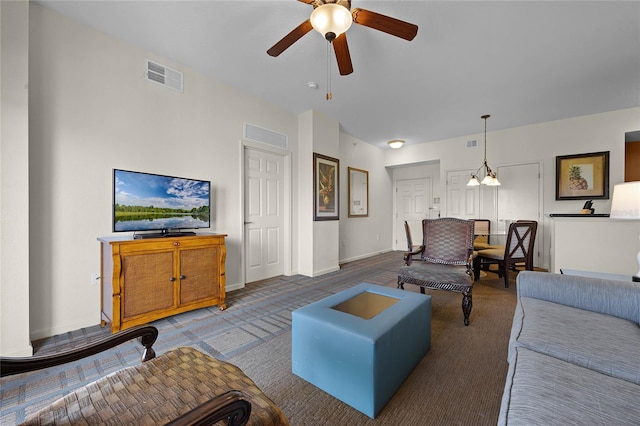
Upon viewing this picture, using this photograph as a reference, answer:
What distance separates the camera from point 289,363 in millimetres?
1823

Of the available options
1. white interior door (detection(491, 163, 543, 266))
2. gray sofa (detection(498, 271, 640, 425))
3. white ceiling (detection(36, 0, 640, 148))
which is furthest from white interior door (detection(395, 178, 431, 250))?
gray sofa (detection(498, 271, 640, 425))

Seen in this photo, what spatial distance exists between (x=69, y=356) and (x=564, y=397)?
1.75 m

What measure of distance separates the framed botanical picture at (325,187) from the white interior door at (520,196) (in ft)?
11.5

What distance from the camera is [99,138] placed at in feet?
8.04

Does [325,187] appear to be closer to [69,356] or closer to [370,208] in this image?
[370,208]

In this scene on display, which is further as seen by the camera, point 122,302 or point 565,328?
point 122,302

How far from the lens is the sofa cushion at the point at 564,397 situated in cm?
77

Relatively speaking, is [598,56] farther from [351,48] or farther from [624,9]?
[351,48]

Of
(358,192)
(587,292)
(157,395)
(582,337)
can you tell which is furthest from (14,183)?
(358,192)

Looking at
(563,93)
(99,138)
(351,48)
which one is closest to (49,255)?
(99,138)

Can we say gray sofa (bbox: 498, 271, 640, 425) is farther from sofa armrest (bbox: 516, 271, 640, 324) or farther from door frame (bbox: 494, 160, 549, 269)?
door frame (bbox: 494, 160, 549, 269)

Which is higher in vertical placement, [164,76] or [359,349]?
[164,76]

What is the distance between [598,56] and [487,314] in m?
3.12

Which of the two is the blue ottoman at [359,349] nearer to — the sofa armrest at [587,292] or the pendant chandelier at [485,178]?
the sofa armrest at [587,292]
